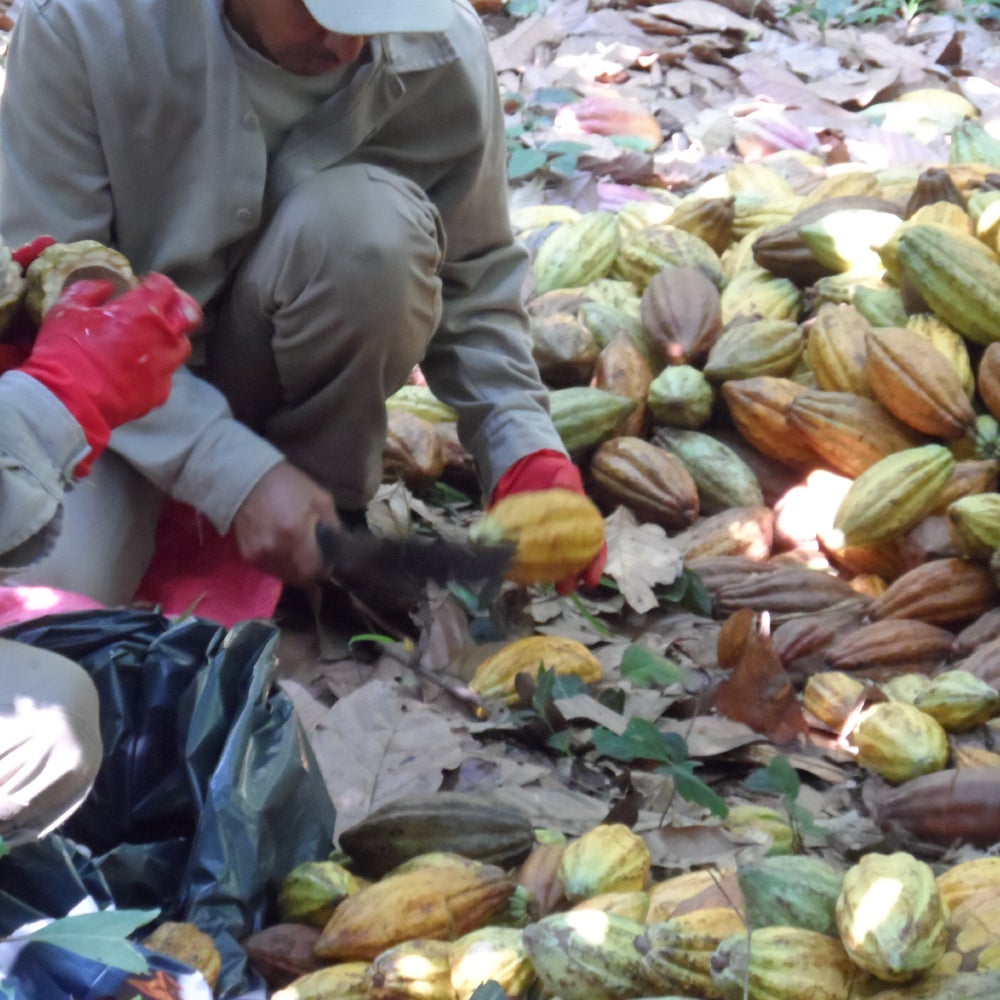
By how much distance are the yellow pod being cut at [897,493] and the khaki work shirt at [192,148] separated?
0.60 meters

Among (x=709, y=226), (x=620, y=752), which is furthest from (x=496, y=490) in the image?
(x=709, y=226)

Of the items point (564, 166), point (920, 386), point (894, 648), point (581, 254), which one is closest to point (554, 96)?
point (564, 166)

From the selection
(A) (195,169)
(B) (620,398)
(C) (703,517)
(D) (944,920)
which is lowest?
Result: (C) (703,517)

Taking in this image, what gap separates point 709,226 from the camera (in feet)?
11.3

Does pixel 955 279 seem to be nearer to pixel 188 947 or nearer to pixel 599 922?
pixel 599 922

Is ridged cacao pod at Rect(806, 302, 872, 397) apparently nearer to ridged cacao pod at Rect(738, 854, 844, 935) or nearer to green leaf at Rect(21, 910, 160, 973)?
ridged cacao pod at Rect(738, 854, 844, 935)

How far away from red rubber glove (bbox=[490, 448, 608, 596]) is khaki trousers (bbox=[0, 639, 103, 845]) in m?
0.91

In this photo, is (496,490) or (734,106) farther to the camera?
(734,106)

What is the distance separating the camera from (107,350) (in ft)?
4.61

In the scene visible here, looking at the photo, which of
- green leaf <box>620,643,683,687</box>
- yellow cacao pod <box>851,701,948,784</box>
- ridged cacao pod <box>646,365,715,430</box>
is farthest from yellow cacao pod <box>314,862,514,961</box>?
ridged cacao pod <box>646,365,715,430</box>

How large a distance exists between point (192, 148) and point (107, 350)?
0.79 metres

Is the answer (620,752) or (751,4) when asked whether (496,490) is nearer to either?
(620,752)

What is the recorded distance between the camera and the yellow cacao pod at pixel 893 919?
1.27m

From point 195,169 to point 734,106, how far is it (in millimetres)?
3127
